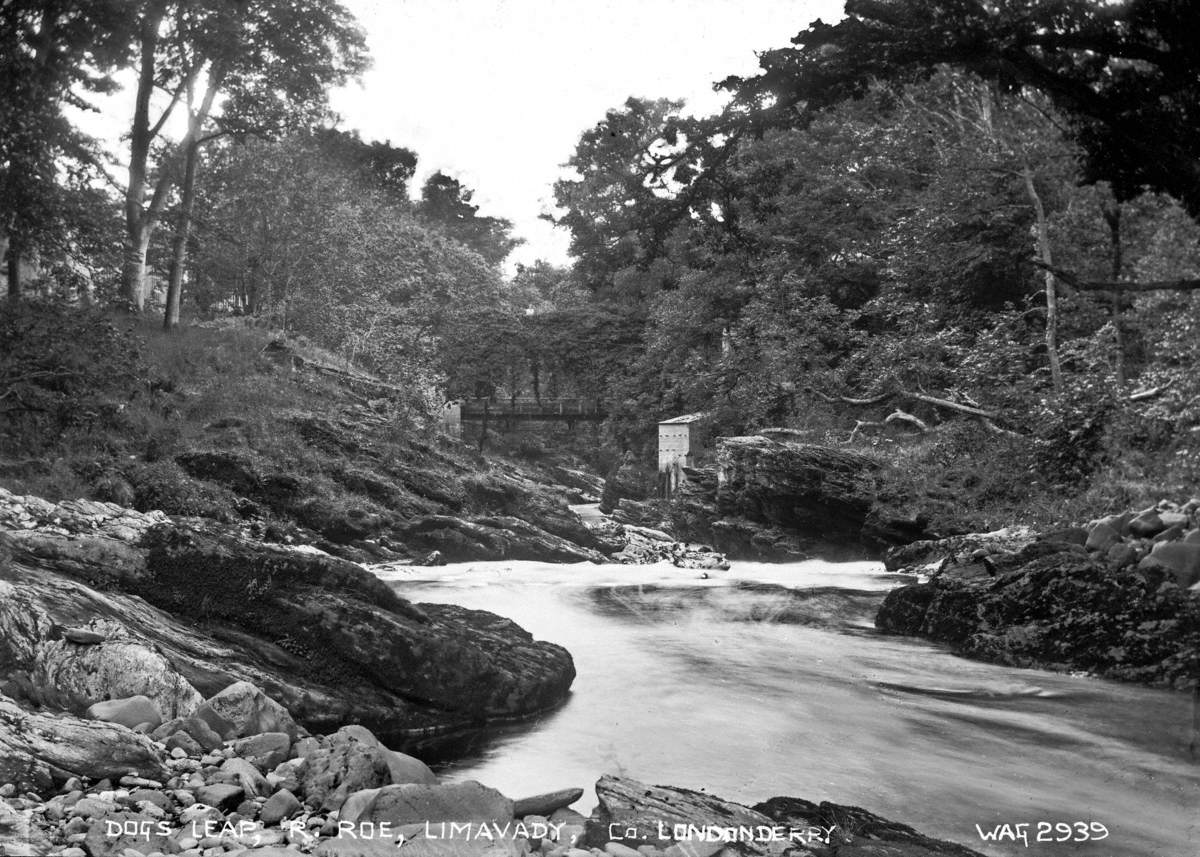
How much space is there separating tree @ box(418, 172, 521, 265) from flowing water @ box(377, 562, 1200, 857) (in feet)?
61.8

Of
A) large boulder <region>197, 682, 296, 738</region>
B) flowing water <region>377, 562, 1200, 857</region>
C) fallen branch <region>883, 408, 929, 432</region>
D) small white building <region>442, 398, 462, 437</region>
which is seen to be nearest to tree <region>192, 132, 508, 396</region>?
small white building <region>442, 398, 462, 437</region>

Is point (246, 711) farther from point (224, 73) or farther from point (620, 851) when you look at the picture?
point (224, 73)

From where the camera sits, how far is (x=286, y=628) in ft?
18.7

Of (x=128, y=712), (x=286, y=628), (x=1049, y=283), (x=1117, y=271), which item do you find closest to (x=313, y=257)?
(x=1049, y=283)

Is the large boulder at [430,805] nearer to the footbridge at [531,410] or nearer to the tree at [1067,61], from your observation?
the tree at [1067,61]

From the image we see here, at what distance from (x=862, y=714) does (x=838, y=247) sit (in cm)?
1788

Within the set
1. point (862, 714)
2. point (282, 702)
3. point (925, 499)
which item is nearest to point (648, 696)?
point (862, 714)

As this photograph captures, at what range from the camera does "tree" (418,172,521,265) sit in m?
26.6

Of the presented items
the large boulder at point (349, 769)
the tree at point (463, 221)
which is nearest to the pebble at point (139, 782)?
the large boulder at point (349, 769)

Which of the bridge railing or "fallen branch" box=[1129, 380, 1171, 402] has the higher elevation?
"fallen branch" box=[1129, 380, 1171, 402]

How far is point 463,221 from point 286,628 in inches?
885

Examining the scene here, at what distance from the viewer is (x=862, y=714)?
6.23 meters

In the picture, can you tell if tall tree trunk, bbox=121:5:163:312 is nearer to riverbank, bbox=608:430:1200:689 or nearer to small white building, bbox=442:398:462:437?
small white building, bbox=442:398:462:437

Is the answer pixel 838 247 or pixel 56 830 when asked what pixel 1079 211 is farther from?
pixel 56 830
